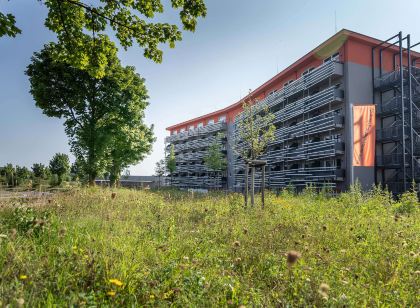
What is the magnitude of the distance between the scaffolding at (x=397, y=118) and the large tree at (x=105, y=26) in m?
19.9

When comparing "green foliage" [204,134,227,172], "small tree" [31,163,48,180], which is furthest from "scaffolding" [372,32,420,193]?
"small tree" [31,163,48,180]

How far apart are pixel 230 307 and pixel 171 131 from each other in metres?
71.6

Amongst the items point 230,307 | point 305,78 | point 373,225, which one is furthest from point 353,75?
point 230,307

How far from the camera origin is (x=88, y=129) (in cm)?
1914

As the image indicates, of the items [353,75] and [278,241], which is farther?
[353,75]

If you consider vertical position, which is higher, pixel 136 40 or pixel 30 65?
pixel 30 65

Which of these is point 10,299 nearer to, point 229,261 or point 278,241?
point 229,261

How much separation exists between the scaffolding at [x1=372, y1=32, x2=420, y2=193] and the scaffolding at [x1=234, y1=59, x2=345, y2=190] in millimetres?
3221

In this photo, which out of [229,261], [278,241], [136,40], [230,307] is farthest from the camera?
[136,40]

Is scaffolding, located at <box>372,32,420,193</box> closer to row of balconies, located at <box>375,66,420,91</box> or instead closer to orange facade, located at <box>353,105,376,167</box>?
row of balconies, located at <box>375,66,420,91</box>

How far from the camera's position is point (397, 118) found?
22.7 m

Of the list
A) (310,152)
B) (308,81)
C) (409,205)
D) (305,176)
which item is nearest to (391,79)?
(308,81)

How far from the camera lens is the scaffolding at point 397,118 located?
2020 cm

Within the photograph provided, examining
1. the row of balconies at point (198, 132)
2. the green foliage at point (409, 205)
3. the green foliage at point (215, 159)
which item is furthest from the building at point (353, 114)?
the row of balconies at point (198, 132)
